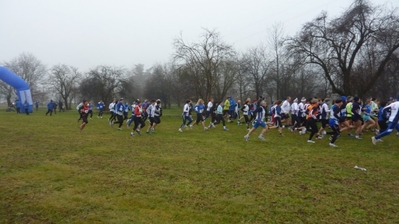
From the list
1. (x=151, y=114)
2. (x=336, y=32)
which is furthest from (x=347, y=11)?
(x=151, y=114)

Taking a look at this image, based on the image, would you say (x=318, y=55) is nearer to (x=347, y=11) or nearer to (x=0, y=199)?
(x=347, y=11)

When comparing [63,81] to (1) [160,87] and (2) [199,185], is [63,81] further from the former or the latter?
(2) [199,185]

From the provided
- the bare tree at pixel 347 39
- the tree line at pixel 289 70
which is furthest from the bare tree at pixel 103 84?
the bare tree at pixel 347 39

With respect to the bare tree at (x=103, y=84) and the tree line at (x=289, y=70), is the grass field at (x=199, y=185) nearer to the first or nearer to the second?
the tree line at (x=289, y=70)

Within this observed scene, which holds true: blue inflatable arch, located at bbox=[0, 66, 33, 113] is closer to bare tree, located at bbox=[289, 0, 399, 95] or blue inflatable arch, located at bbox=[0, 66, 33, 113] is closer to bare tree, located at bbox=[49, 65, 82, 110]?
bare tree, located at bbox=[289, 0, 399, 95]

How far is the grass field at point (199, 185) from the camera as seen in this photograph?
4.66 m

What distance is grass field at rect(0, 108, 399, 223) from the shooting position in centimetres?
466

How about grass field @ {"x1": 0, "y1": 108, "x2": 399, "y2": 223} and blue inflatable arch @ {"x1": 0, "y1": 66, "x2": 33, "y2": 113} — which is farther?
blue inflatable arch @ {"x1": 0, "y1": 66, "x2": 33, "y2": 113}

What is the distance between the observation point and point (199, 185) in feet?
20.3

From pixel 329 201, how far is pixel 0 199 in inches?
236

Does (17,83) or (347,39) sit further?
(347,39)

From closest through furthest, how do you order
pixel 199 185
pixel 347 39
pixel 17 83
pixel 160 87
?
pixel 199 185, pixel 17 83, pixel 347 39, pixel 160 87

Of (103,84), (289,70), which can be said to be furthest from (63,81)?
(289,70)

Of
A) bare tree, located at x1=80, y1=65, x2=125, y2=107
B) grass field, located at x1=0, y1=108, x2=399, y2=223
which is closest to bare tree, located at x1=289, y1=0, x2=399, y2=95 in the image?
grass field, located at x1=0, y1=108, x2=399, y2=223
